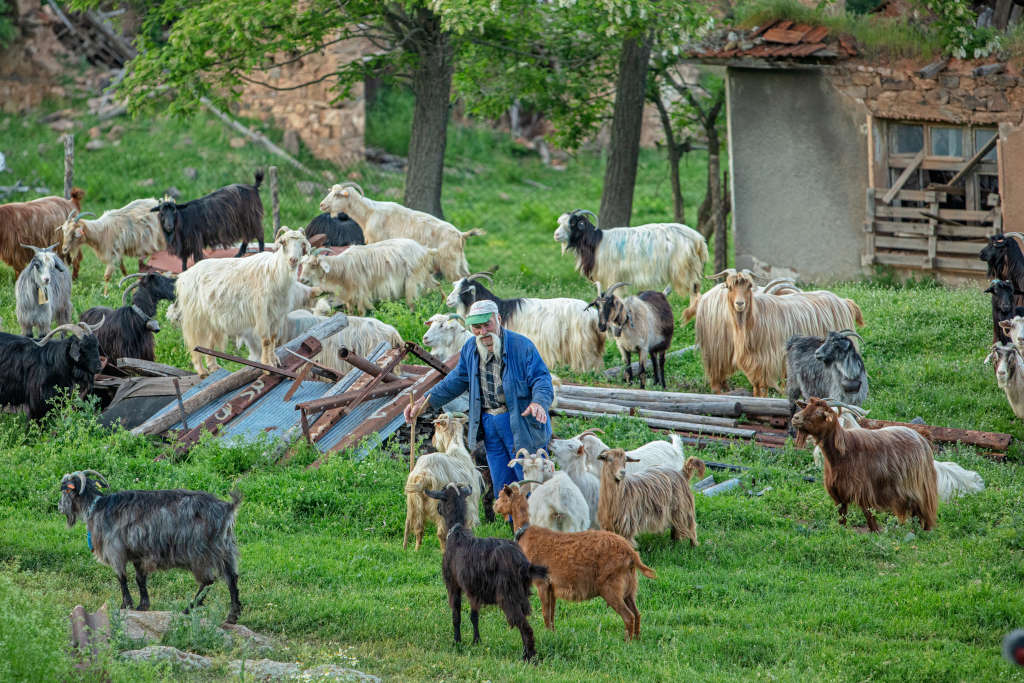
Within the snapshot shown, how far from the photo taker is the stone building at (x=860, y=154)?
16078 millimetres

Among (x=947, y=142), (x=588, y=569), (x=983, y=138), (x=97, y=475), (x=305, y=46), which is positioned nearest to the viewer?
(x=588, y=569)

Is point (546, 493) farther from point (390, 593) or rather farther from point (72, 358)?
point (72, 358)

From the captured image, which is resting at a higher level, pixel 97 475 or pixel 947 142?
pixel 947 142

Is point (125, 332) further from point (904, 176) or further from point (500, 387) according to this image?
point (904, 176)

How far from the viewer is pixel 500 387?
8.50 metres

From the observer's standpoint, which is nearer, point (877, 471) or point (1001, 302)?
point (877, 471)

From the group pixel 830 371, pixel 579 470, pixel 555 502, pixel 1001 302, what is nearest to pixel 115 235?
pixel 830 371

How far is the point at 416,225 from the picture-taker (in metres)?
16.3

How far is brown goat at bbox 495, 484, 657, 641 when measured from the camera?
6.82 m

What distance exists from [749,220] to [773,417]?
6901mm

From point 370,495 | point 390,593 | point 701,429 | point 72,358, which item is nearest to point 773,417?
point 701,429

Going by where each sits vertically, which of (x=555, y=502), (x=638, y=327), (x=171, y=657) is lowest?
(x=171, y=657)

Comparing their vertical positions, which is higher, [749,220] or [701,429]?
[749,220]

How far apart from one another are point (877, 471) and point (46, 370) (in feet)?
22.9
